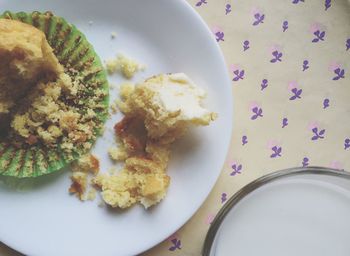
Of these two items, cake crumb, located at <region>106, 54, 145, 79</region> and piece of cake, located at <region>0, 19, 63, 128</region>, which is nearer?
piece of cake, located at <region>0, 19, 63, 128</region>

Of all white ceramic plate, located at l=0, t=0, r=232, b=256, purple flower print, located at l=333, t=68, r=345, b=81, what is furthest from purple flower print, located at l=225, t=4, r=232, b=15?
purple flower print, located at l=333, t=68, r=345, b=81

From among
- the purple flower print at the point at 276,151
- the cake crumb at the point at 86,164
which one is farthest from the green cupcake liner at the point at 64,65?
the purple flower print at the point at 276,151

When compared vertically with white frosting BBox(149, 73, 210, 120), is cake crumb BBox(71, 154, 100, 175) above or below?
below

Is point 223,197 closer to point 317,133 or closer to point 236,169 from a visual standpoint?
point 236,169

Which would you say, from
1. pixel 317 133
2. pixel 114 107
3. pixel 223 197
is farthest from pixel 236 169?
pixel 114 107

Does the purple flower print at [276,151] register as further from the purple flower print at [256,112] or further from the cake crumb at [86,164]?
the cake crumb at [86,164]

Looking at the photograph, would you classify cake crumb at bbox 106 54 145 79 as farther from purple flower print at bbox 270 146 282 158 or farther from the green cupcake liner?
purple flower print at bbox 270 146 282 158
